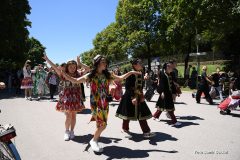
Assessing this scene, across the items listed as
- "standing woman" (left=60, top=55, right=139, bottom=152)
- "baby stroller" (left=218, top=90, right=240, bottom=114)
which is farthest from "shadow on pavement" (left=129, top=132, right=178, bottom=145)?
"baby stroller" (left=218, top=90, right=240, bottom=114)

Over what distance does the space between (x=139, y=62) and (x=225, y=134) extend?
2800 mm

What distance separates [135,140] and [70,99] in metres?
1.76

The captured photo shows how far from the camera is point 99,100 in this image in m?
6.15

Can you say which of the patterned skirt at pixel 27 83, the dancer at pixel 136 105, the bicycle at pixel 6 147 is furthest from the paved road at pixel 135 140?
the patterned skirt at pixel 27 83

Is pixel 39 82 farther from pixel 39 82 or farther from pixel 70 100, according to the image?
pixel 70 100

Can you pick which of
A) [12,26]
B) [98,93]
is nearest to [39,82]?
[12,26]

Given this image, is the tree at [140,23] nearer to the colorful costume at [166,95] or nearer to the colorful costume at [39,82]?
the colorful costume at [39,82]

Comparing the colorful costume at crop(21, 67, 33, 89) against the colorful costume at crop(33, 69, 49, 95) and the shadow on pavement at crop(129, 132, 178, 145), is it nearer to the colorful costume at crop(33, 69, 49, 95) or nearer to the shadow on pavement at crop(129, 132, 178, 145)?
the colorful costume at crop(33, 69, 49, 95)

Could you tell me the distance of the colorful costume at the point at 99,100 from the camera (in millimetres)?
6125

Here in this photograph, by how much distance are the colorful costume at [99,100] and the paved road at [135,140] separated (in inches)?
26.4

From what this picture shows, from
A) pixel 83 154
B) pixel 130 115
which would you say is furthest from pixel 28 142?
pixel 130 115

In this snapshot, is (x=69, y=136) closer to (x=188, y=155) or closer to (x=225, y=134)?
(x=188, y=155)

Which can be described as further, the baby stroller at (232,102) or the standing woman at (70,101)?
the baby stroller at (232,102)

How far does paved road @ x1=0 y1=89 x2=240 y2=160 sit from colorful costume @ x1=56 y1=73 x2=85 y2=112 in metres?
0.69
